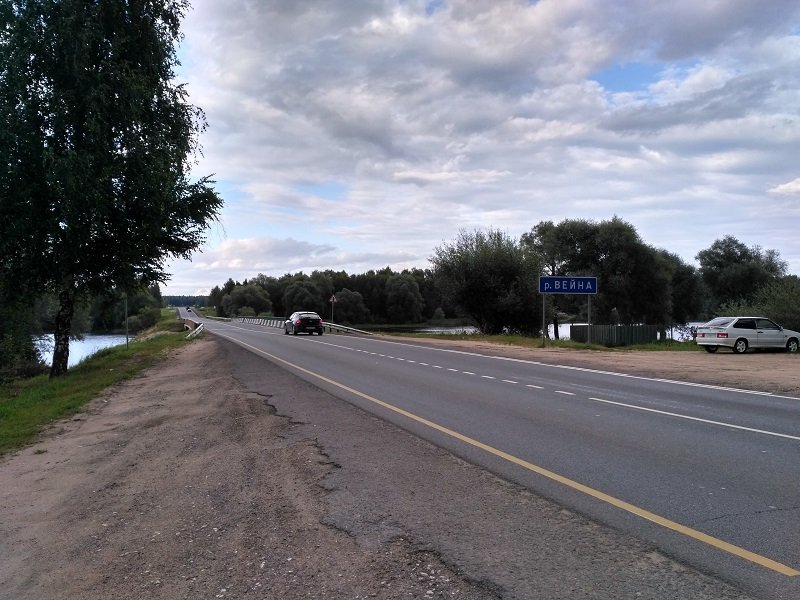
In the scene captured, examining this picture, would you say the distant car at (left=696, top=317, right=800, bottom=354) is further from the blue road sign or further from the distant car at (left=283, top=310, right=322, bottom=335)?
the distant car at (left=283, top=310, right=322, bottom=335)

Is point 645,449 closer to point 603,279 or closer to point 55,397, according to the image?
point 55,397

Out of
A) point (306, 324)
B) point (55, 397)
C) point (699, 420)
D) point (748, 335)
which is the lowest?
point (55, 397)

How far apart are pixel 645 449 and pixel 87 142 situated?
18.0 m

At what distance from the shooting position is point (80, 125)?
61.8 feet

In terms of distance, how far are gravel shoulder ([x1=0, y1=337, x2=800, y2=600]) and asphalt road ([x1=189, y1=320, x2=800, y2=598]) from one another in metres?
0.41

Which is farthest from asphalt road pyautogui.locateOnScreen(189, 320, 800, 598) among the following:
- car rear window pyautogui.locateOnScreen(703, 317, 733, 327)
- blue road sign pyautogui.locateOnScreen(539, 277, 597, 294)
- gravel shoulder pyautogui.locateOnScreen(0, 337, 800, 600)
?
blue road sign pyautogui.locateOnScreen(539, 277, 597, 294)

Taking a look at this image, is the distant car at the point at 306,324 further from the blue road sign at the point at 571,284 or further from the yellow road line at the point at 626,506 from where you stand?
the yellow road line at the point at 626,506

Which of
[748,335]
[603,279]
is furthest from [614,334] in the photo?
[603,279]

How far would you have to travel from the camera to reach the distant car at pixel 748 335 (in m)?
27.0

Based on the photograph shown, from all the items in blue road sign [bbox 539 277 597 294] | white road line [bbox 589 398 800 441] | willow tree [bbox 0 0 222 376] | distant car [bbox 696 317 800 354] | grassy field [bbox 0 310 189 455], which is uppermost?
willow tree [bbox 0 0 222 376]

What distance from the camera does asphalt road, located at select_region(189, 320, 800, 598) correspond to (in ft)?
15.6

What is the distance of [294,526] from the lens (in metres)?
5.16

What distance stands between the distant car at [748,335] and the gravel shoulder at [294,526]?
22718 millimetres

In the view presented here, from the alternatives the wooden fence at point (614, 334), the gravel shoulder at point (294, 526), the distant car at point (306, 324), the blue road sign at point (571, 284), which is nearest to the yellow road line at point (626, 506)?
the gravel shoulder at point (294, 526)
